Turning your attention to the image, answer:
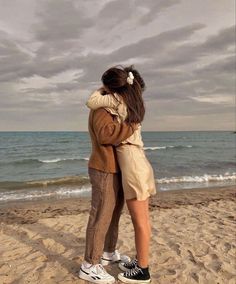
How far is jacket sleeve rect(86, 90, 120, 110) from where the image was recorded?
329 cm

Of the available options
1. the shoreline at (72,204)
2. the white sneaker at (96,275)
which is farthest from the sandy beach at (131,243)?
the white sneaker at (96,275)

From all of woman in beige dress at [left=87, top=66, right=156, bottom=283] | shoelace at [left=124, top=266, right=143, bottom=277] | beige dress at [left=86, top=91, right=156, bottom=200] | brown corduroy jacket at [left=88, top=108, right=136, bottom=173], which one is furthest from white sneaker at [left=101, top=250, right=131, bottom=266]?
brown corduroy jacket at [left=88, top=108, right=136, bottom=173]

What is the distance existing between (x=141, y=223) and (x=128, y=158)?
25.7 inches

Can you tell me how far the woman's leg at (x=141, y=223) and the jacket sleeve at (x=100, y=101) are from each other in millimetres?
927

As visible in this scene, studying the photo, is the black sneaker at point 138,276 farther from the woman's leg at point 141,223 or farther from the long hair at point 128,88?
the long hair at point 128,88

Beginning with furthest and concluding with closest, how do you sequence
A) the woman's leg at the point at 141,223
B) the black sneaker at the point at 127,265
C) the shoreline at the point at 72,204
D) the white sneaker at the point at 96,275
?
the shoreline at the point at 72,204
the black sneaker at the point at 127,265
the white sneaker at the point at 96,275
the woman's leg at the point at 141,223

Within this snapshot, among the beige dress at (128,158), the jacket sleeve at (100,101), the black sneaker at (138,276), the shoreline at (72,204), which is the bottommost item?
the shoreline at (72,204)

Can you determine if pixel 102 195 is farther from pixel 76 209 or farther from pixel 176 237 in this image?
pixel 76 209

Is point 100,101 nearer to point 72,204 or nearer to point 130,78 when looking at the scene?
point 130,78

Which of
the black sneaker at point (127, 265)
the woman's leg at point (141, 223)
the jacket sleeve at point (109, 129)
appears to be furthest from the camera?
the black sneaker at point (127, 265)

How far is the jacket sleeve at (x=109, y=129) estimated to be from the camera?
10.8 ft

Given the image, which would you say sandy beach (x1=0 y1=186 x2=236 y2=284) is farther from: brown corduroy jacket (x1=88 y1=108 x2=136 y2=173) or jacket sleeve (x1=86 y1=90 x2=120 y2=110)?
jacket sleeve (x1=86 y1=90 x2=120 y2=110)

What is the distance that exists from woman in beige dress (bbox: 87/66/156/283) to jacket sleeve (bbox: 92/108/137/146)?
0.06 m

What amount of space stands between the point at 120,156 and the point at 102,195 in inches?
16.4
